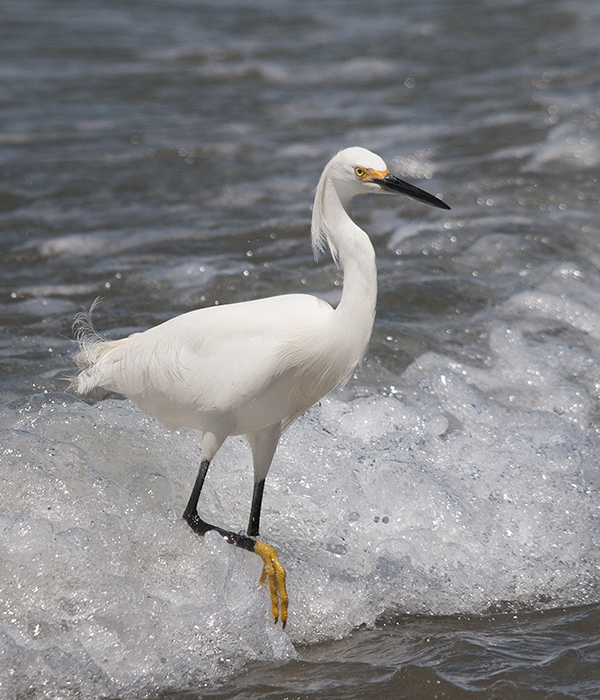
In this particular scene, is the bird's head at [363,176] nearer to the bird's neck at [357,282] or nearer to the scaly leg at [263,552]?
the bird's neck at [357,282]

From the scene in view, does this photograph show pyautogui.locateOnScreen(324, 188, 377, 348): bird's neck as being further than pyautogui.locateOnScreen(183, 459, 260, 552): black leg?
No

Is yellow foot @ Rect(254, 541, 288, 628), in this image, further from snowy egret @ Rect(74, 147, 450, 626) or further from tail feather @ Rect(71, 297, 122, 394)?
tail feather @ Rect(71, 297, 122, 394)

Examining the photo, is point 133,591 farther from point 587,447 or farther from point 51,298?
point 51,298

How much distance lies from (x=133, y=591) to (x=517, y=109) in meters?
8.70

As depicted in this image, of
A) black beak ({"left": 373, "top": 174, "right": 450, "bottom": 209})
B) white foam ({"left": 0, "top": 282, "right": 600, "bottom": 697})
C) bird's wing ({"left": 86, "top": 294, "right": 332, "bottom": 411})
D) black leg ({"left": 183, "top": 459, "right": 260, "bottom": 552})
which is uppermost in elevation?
black beak ({"left": 373, "top": 174, "right": 450, "bottom": 209})

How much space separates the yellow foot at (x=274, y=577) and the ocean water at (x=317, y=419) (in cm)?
6

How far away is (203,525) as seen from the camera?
3395 mm

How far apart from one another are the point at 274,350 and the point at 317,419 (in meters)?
1.38

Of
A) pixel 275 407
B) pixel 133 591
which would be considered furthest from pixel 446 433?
pixel 133 591

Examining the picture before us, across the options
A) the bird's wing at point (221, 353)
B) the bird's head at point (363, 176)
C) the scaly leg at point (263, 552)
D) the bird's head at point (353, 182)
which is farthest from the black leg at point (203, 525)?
the bird's head at point (363, 176)

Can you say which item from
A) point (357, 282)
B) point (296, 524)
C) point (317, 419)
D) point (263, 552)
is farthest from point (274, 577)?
point (317, 419)

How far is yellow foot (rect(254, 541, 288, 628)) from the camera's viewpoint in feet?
10.2

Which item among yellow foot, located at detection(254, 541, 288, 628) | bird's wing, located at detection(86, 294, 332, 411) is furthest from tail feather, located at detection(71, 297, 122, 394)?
yellow foot, located at detection(254, 541, 288, 628)

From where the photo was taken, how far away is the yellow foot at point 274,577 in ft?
10.2
